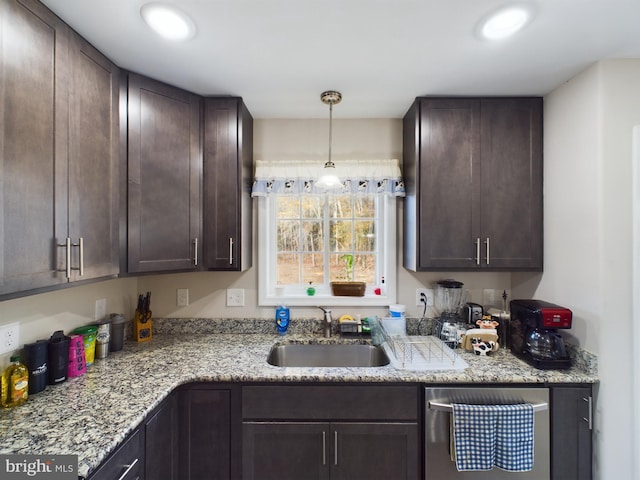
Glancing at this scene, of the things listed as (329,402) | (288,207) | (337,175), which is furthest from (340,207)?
(329,402)

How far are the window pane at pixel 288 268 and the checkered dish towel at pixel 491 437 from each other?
132cm

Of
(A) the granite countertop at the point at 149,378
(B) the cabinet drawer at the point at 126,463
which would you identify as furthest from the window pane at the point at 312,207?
(B) the cabinet drawer at the point at 126,463

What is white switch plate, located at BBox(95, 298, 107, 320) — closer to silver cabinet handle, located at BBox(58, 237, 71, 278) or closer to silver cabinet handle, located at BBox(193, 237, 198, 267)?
silver cabinet handle, located at BBox(193, 237, 198, 267)

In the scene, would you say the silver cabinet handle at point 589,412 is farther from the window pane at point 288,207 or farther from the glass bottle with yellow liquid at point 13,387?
the glass bottle with yellow liquid at point 13,387

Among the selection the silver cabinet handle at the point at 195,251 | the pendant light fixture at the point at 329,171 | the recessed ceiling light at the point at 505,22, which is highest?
→ the recessed ceiling light at the point at 505,22

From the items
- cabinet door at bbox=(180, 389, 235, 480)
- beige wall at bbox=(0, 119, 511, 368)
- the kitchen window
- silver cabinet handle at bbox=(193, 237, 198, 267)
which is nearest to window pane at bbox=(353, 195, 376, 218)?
the kitchen window

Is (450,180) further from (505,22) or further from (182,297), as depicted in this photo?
(182,297)

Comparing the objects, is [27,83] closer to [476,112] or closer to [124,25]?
[124,25]

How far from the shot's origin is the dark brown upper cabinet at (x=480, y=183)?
186cm

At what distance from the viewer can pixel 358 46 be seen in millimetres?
1385

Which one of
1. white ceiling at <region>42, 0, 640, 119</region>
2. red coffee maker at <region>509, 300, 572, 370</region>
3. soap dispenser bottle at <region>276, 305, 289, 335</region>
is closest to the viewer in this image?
white ceiling at <region>42, 0, 640, 119</region>

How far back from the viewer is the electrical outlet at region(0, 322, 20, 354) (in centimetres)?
125

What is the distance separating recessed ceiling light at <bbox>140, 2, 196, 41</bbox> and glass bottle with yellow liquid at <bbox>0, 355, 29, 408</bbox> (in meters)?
1.47

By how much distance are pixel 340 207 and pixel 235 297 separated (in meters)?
1.01
